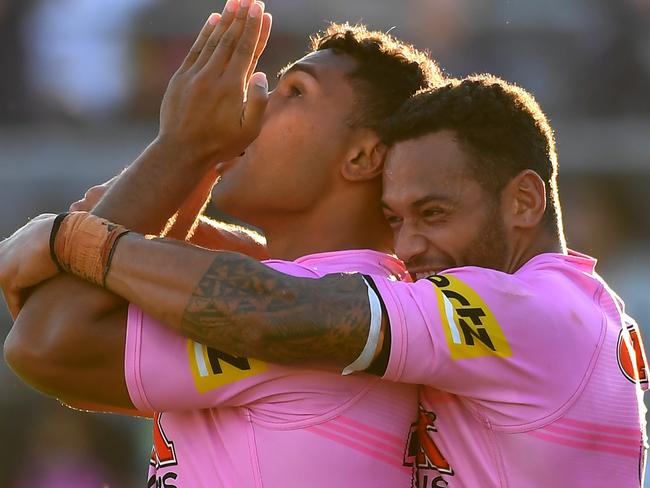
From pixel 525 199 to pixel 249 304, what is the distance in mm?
877

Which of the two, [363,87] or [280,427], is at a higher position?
[363,87]

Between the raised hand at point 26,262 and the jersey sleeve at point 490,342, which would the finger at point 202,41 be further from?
the jersey sleeve at point 490,342

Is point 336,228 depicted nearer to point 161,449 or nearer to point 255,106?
point 255,106

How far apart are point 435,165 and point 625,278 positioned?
25.1 feet

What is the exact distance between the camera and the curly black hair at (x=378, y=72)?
12.6ft

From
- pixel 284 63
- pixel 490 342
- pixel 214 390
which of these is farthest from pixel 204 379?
pixel 284 63

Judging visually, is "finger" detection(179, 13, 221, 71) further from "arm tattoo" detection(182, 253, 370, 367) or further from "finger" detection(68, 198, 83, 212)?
"arm tattoo" detection(182, 253, 370, 367)

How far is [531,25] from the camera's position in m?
12.1

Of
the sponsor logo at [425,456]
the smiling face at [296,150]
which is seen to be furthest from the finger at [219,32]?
the sponsor logo at [425,456]

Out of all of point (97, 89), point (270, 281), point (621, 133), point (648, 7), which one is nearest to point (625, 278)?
point (621, 133)

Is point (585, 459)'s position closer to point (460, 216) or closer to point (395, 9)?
point (460, 216)

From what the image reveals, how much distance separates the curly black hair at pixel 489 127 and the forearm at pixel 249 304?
593 mm

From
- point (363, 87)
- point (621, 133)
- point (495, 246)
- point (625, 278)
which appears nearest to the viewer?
point (495, 246)

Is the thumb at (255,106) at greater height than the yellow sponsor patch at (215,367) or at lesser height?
greater
